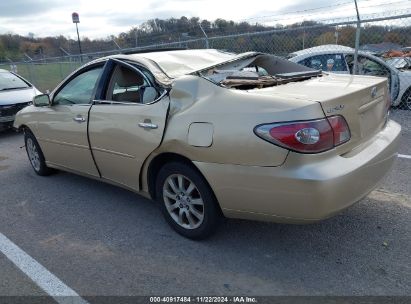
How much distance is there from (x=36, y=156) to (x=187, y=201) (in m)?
3.09

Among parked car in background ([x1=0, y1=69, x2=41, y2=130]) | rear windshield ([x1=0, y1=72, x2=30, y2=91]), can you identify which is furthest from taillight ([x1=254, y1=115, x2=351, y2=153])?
rear windshield ([x1=0, y1=72, x2=30, y2=91])

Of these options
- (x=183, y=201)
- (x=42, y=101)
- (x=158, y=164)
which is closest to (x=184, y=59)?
(x=158, y=164)

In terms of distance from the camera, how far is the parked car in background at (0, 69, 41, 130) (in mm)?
8852

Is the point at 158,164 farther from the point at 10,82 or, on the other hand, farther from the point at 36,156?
the point at 10,82

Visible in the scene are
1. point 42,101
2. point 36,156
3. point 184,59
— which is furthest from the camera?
point 36,156

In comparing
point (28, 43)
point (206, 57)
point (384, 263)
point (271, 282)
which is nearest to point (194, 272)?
point (271, 282)

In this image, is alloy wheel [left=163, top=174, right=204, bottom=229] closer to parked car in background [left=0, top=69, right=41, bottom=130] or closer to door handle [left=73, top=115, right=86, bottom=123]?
door handle [left=73, top=115, right=86, bottom=123]

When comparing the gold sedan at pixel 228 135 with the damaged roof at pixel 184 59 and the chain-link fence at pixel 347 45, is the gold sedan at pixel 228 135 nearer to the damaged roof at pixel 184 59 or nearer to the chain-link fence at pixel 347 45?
the damaged roof at pixel 184 59

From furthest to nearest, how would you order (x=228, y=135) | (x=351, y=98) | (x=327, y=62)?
(x=327, y=62) < (x=351, y=98) < (x=228, y=135)

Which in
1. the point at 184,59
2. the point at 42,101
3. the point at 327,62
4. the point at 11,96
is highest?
the point at 184,59

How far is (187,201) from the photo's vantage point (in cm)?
350

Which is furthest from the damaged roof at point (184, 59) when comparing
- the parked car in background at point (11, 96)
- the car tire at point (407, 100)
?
the parked car in background at point (11, 96)

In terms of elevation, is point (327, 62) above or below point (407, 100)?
above

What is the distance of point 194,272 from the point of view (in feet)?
10.2
